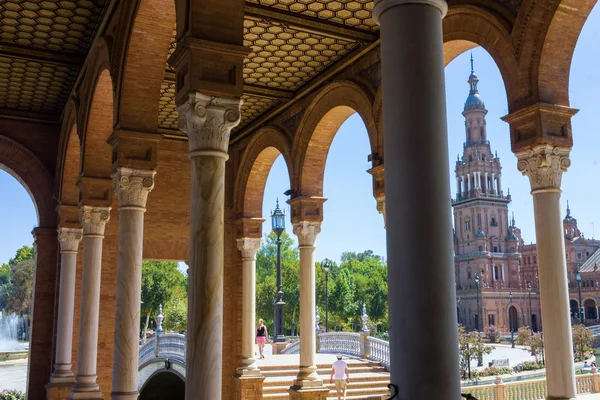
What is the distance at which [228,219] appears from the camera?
57.0 ft

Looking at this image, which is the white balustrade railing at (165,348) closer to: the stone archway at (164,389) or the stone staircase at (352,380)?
the stone archway at (164,389)

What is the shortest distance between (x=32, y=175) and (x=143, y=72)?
816 cm

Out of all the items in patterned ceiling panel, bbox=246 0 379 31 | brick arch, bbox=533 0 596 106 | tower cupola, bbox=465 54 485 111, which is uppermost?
tower cupola, bbox=465 54 485 111

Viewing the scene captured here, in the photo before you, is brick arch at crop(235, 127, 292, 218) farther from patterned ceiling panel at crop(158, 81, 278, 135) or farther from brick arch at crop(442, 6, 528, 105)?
brick arch at crop(442, 6, 528, 105)

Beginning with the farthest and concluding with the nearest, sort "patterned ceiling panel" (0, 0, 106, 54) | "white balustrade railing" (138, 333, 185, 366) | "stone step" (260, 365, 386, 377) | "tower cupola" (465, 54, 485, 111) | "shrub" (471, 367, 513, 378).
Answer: "tower cupola" (465, 54, 485, 111)
"shrub" (471, 367, 513, 378)
"white balustrade railing" (138, 333, 185, 366)
"stone step" (260, 365, 386, 377)
"patterned ceiling panel" (0, 0, 106, 54)

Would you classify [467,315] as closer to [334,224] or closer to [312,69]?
[334,224]

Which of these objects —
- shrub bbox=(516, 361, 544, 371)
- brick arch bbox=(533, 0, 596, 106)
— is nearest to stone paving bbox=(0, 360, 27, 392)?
shrub bbox=(516, 361, 544, 371)

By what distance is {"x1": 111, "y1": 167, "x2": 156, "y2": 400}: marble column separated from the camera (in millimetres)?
8531

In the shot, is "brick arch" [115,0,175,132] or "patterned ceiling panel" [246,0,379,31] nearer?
"brick arch" [115,0,175,132]

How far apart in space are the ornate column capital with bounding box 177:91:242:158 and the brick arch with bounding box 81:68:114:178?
542 centimetres

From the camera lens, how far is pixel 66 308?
1374 centimetres

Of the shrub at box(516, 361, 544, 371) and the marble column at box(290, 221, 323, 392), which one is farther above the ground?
the marble column at box(290, 221, 323, 392)

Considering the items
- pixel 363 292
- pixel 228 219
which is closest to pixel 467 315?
pixel 363 292

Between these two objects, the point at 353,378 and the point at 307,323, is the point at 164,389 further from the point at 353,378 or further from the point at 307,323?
the point at 307,323
